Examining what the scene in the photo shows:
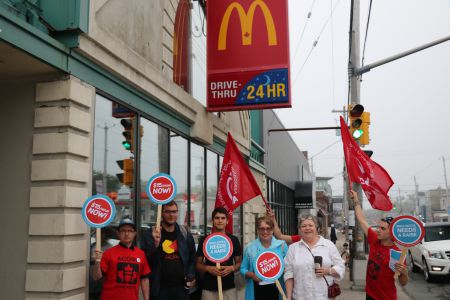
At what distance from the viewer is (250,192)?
25.8ft

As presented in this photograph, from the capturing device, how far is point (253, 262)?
530cm

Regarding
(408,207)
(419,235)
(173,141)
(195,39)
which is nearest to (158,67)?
(173,141)

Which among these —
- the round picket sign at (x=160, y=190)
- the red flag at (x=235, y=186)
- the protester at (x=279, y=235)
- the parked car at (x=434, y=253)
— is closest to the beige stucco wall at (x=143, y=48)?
the red flag at (x=235, y=186)

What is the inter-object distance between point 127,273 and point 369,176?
153 inches

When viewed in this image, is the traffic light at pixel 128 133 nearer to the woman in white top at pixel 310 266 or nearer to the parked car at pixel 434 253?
the woman in white top at pixel 310 266

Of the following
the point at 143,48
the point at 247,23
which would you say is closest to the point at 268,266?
the point at 143,48

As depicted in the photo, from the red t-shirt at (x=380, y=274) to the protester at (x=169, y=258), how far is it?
220 cm

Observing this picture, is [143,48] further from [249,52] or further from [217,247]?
[217,247]

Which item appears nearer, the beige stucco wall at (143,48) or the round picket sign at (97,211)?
the round picket sign at (97,211)

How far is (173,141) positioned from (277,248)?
3.63m

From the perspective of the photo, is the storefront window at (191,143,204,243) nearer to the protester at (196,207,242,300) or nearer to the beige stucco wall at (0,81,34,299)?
the protester at (196,207,242,300)

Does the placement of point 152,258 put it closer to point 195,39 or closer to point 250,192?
point 250,192

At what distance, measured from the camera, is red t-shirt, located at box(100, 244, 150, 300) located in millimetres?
4637

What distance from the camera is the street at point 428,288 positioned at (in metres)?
11.9
